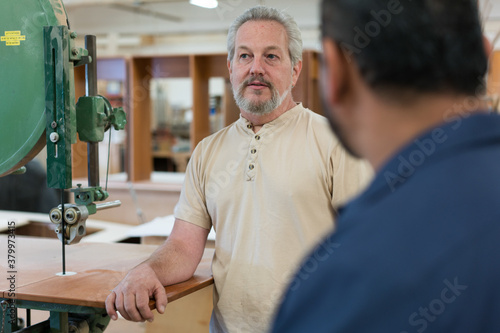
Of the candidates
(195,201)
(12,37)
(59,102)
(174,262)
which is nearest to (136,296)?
(174,262)

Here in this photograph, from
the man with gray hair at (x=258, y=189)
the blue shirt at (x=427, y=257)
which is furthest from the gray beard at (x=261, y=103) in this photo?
the blue shirt at (x=427, y=257)

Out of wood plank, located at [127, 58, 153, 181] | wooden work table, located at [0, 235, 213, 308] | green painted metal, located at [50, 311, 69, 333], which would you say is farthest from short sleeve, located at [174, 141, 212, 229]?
wood plank, located at [127, 58, 153, 181]

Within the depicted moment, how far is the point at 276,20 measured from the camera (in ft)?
6.14

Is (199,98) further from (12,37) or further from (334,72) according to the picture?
(334,72)

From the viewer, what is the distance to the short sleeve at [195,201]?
182 centimetres

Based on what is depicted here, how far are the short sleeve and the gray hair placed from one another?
0.42m

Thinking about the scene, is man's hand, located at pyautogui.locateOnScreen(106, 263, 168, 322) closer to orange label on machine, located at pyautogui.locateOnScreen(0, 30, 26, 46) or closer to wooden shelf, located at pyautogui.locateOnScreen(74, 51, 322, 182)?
orange label on machine, located at pyautogui.locateOnScreen(0, 30, 26, 46)

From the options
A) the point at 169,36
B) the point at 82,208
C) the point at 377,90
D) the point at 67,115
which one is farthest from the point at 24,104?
the point at 169,36

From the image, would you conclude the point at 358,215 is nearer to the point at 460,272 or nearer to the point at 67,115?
the point at 460,272

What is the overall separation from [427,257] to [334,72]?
26 cm

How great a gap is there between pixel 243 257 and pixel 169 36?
8.25m

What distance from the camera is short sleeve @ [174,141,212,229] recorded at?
5.96ft

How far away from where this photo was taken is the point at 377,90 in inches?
25.8

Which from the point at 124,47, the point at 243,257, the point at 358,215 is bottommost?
the point at 243,257
